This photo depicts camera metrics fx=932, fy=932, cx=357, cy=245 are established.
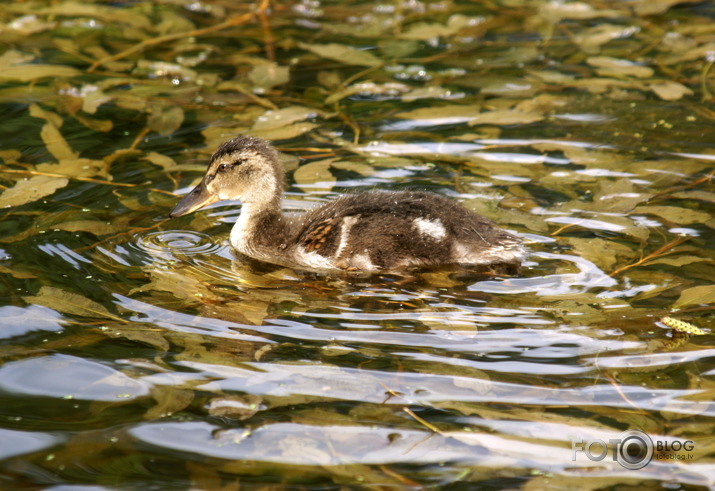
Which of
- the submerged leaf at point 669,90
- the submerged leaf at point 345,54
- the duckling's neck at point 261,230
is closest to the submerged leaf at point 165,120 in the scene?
the duckling's neck at point 261,230

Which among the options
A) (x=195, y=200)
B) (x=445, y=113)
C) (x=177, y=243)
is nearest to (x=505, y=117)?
(x=445, y=113)

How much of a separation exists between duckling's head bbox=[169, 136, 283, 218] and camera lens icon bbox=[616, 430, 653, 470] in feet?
9.76

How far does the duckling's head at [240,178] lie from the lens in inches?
234

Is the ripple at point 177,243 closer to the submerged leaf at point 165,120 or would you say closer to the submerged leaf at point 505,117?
the submerged leaf at point 165,120

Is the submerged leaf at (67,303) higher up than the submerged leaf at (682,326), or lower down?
higher up

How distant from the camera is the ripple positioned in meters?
5.59

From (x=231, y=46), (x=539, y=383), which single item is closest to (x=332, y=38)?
(x=231, y=46)

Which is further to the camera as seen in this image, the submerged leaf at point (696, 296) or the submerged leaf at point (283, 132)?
the submerged leaf at point (283, 132)

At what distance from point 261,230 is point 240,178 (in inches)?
14.6

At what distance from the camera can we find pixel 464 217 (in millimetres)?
5469


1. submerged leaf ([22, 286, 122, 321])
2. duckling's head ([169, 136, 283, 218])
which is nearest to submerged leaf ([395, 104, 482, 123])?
duckling's head ([169, 136, 283, 218])

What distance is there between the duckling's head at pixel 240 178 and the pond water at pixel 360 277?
287 millimetres

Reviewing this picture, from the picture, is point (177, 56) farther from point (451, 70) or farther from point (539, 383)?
point (539, 383)

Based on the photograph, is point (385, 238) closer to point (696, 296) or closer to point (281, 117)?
point (696, 296)
